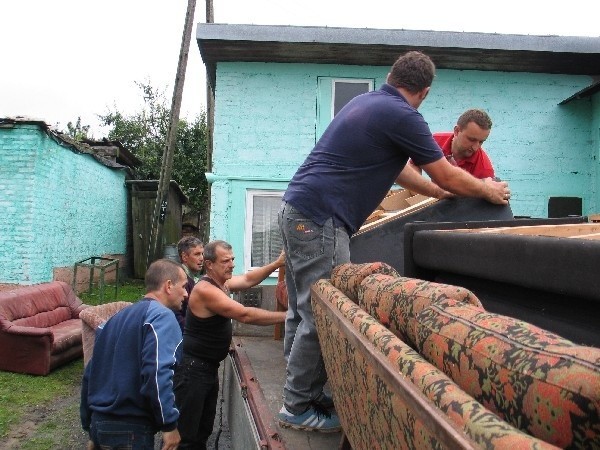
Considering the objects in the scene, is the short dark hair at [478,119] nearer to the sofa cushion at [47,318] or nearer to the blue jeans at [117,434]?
the blue jeans at [117,434]

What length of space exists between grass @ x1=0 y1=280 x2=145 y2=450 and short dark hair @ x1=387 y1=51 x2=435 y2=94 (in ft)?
14.8

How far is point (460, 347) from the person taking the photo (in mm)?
1257

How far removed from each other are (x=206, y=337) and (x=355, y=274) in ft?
6.75

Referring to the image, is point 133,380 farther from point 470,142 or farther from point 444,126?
point 444,126

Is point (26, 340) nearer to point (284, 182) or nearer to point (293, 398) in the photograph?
point (284, 182)

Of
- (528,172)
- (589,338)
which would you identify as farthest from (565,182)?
(589,338)

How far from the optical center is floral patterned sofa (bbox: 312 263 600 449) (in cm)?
92

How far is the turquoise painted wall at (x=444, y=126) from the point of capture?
389 inches

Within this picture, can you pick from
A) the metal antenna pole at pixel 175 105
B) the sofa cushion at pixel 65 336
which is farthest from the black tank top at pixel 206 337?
the metal antenna pole at pixel 175 105

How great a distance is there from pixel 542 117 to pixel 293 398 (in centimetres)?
890

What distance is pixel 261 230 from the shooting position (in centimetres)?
984

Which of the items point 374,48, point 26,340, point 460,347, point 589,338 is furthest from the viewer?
point 374,48

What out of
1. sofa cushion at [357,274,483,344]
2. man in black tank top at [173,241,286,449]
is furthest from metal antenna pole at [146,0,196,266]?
sofa cushion at [357,274,483,344]

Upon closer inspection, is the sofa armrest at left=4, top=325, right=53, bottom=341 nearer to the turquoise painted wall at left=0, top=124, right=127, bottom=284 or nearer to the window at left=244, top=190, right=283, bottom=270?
the window at left=244, top=190, right=283, bottom=270
